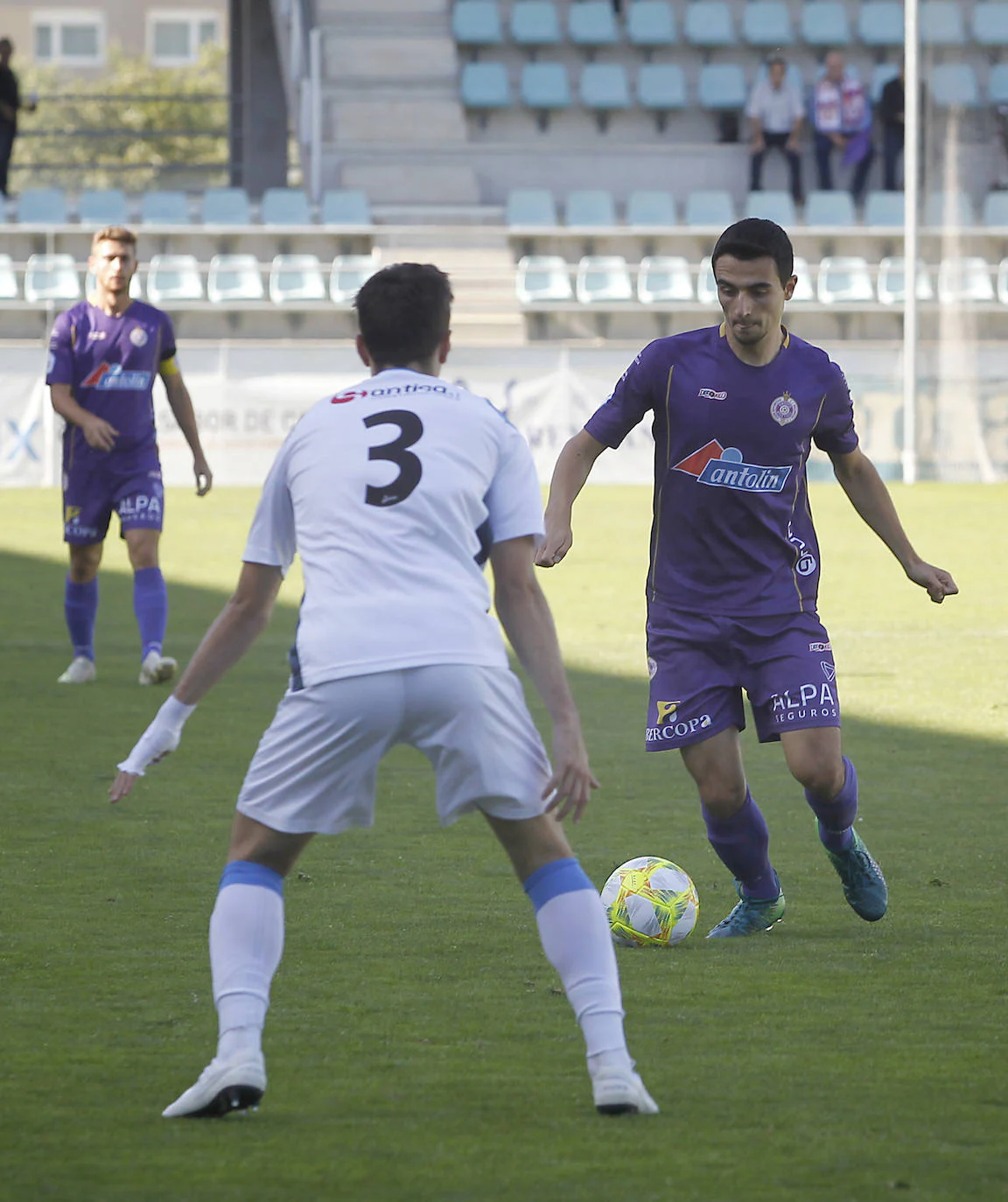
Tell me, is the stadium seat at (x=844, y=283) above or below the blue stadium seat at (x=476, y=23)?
below

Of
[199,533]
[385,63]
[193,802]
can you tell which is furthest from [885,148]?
[193,802]

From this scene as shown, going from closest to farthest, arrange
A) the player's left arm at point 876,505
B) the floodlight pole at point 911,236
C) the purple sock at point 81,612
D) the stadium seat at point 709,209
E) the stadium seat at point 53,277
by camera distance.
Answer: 1. the player's left arm at point 876,505
2. the purple sock at point 81,612
3. the floodlight pole at point 911,236
4. the stadium seat at point 53,277
5. the stadium seat at point 709,209

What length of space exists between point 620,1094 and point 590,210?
23670 millimetres

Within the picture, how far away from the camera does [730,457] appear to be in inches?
187

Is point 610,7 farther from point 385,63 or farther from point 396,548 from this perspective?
point 396,548

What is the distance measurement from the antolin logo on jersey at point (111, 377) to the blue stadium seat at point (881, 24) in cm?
2199

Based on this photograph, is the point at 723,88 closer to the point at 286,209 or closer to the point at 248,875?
the point at 286,209

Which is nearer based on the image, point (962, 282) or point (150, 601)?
point (150, 601)

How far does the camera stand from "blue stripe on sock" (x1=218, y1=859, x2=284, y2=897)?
3.33 metres

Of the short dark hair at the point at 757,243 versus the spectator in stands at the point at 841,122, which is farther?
the spectator in stands at the point at 841,122

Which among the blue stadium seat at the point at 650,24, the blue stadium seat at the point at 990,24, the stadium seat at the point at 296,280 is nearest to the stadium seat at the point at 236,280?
the stadium seat at the point at 296,280

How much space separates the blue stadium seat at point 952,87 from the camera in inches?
963

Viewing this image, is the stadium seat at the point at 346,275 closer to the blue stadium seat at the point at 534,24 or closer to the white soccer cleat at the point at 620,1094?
the blue stadium seat at the point at 534,24

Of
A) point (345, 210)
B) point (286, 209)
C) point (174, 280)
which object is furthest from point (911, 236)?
point (174, 280)
